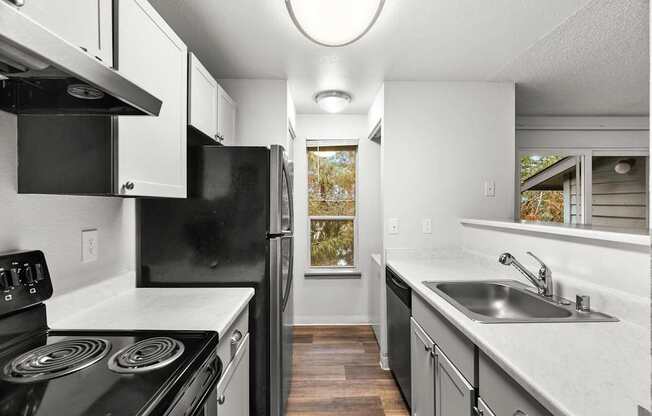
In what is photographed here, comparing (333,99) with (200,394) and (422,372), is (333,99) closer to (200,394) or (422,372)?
(422,372)

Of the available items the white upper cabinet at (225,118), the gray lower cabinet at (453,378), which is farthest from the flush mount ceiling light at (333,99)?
the gray lower cabinet at (453,378)

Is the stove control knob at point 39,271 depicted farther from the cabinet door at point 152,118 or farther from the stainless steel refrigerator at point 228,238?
the stainless steel refrigerator at point 228,238

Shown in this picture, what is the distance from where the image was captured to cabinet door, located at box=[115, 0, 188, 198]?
1.15 meters

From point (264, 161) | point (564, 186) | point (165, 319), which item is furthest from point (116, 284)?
point (564, 186)

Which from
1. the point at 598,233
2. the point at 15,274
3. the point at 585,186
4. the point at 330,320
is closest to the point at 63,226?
the point at 15,274

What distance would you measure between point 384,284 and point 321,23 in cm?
203

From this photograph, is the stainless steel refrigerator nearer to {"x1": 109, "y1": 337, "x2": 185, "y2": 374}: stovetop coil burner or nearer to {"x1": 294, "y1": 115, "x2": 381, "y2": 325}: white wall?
{"x1": 109, "y1": 337, "x2": 185, "y2": 374}: stovetop coil burner

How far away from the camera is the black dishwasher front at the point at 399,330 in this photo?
6.84 feet

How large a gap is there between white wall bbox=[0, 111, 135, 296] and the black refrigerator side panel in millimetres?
120

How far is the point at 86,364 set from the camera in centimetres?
88

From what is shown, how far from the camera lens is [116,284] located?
61.1 inches

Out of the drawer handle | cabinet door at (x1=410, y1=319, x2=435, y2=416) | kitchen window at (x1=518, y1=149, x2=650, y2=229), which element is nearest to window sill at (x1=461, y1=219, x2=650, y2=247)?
cabinet door at (x1=410, y1=319, x2=435, y2=416)

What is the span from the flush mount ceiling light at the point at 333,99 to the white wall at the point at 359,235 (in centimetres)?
56

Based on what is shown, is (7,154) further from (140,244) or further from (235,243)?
(235,243)
